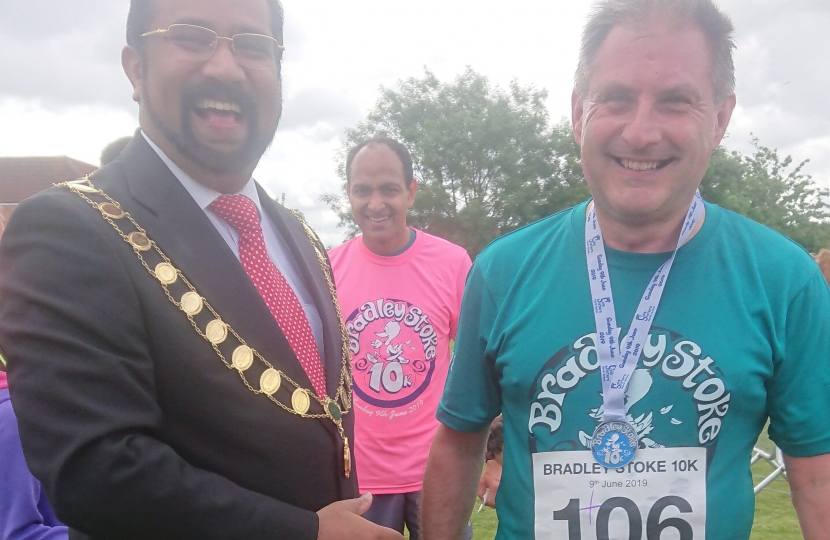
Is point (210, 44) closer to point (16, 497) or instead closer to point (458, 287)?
point (16, 497)

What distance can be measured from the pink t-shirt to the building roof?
33.9m

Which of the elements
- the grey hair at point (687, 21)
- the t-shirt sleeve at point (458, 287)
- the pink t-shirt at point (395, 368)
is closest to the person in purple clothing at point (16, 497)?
the pink t-shirt at point (395, 368)

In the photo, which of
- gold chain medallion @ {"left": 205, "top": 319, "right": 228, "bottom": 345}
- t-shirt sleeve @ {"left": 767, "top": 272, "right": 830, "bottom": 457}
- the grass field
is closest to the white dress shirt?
gold chain medallion @ {"left": 205, "top": 319, "right": 228, "bottom": 345}

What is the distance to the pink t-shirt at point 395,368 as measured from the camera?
11.1 feet

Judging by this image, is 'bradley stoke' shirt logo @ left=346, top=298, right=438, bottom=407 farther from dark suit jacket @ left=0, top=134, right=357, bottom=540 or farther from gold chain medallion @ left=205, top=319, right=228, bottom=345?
gold chain medallion @ left=205, top=319, right=228, bottom=345

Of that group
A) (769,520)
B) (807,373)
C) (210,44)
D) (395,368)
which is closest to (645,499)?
(807,373)

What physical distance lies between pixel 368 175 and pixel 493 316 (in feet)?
6.85

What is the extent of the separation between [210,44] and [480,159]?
27.4 meters

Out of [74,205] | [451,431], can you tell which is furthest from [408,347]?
[74,205]

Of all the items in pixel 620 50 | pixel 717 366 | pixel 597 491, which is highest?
pixel 620 50

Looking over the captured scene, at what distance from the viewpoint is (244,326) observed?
63.3 inches

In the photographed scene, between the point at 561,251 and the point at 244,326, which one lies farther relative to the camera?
the point at 561,251

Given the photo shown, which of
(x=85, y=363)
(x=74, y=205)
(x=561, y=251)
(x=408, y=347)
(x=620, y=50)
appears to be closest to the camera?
(x=85, y=363)

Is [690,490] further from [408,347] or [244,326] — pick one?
[408,347]
